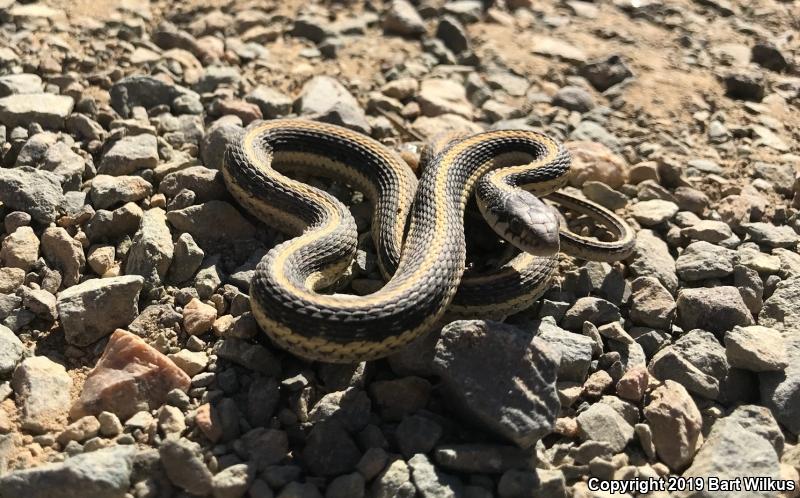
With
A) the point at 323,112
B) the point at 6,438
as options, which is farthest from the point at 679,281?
the point at 6,438

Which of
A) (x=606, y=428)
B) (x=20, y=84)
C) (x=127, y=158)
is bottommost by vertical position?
(x=606, y=428)

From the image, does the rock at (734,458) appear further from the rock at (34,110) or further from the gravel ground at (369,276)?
the rock at (34,110)

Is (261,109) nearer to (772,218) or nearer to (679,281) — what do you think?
(679,281)

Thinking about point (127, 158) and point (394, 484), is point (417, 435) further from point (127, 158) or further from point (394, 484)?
point (127, 158)

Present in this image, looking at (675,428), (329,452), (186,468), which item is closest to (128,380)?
(186,468)

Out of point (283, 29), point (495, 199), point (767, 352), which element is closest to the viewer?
point (767, 352)

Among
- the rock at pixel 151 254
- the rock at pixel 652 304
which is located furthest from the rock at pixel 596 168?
the rock at pixel 151 254

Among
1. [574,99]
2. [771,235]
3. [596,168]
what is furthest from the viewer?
[574,99]
